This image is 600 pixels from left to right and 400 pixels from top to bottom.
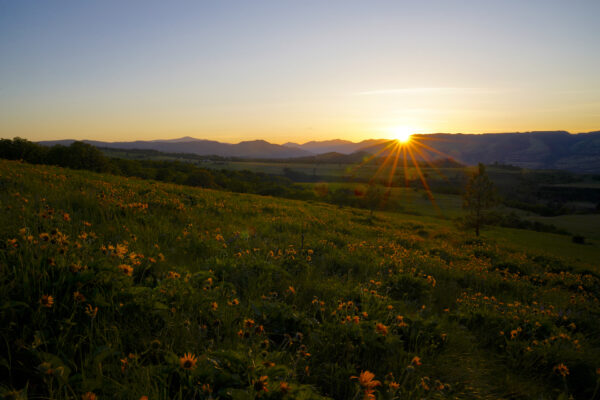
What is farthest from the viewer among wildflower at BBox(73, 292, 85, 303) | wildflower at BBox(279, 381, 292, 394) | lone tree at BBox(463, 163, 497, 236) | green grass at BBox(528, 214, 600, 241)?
green grass at BBox(528, 214, 600, 241)

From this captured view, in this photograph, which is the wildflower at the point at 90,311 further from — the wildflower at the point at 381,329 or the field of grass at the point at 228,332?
the wildflower at the point at 381,329

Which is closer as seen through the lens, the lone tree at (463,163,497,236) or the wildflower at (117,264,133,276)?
the wildflower at (117,264,133,276)

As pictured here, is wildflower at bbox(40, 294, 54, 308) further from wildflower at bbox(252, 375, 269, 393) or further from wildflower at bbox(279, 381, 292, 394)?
wildflower at bbox(279, 381, 292, 394)

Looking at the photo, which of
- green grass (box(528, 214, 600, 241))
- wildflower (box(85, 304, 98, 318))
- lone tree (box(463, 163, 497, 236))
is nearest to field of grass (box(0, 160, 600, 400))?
wildflower (box(85, 304, 98, 318))

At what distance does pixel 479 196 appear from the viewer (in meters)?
35.7

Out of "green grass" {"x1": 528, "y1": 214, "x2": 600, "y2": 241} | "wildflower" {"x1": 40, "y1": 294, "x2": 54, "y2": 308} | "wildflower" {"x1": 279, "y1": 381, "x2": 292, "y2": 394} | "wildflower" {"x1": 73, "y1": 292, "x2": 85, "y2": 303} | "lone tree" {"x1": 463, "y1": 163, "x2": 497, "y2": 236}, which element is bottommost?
"green grass" {"x1": 528, "y1": 214, "x2": 600, "y2": 241}

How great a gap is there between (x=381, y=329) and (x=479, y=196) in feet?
129

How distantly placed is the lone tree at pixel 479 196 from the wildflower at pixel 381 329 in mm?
38337

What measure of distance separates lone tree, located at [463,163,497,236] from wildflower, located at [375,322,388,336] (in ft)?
126

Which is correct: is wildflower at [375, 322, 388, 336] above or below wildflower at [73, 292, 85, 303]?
below

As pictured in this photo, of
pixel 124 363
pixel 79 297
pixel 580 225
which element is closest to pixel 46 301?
pixel 79 297

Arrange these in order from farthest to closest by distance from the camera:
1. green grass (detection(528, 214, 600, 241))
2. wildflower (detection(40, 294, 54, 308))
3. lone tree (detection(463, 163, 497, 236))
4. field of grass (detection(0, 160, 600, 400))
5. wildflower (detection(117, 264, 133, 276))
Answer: green grass (detection(528, 214, 600, 241)), lone tree (detection(463, 163, 497, 236)), wildflower (detection(117, 264, 133, 276)), wildflower (detection(40, 294, 54, 308)), field of grass (detection(0, 160, 600, 400))

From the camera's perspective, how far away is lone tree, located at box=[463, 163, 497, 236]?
35188mm

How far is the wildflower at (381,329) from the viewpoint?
287 centimetres
